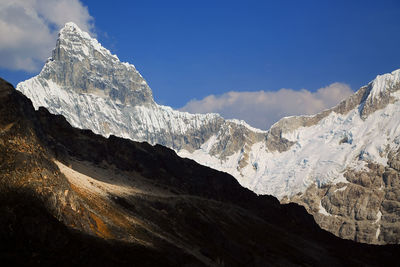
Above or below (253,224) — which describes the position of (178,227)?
below

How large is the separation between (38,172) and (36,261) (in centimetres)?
2295

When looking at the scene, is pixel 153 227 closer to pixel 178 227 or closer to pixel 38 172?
pixel 178 227

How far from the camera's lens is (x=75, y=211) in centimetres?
6838

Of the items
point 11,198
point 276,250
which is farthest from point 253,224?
point 11,198

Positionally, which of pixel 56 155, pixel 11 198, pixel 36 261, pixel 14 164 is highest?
pixel 56 155

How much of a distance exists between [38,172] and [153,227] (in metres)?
48.6

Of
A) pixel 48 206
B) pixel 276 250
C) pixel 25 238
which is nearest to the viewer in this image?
pixel 25 238

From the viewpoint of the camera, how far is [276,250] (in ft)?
538

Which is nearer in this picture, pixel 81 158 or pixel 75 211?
pixel 75 211

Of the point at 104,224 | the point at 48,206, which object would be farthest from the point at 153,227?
the point at 48,206

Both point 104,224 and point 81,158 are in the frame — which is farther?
→ point 81,158

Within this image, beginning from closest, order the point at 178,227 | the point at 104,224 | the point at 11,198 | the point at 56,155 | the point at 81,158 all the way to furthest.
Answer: the point at 11,198
the point at 104,224
the point at 178,227
the point at 56,155
the point at 81,158

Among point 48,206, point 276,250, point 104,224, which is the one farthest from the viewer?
point 276,250

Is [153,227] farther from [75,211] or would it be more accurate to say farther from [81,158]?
[81,158]
